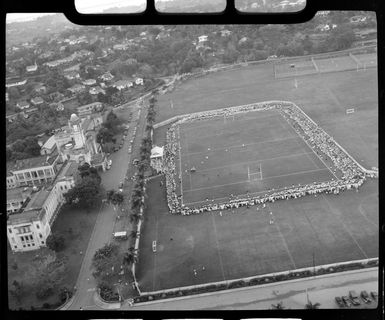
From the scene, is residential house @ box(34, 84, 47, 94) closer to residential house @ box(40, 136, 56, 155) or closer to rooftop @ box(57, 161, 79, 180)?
residential house @ box(40, 136, 56, 155)

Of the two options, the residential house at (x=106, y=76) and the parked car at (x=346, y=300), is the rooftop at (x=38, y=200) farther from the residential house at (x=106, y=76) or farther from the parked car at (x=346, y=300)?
the parked car at (x=346, y=300)

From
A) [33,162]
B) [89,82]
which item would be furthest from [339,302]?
[89,82]

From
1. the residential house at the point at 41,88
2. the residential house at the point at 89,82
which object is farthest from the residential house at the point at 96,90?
the residential house at the point at 41,88

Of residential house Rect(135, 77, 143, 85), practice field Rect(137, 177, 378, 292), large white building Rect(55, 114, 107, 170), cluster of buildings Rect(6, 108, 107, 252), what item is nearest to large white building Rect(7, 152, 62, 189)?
cluster of buildings Rect(6, 108, 107, 252)

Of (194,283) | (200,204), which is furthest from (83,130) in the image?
(194,283)

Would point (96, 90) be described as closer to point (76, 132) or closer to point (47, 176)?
point (76, 132)
